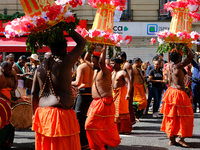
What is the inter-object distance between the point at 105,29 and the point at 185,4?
210 centimetres

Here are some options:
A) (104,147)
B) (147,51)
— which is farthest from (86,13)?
(104,147)

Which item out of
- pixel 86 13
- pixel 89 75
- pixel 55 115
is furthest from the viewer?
pixel 86 13

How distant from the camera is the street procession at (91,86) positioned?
12.5ft

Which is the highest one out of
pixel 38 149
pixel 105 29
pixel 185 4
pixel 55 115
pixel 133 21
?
pixel 133 21

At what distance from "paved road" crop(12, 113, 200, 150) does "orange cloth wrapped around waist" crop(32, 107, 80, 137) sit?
296 centimetres

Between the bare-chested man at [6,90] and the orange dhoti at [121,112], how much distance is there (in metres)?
2.60

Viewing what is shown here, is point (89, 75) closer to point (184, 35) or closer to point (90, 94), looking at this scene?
point (90, 94)

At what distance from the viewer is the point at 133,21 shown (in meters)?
19.9

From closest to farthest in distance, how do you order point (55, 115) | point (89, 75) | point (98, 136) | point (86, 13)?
1. point (55, 115)
2. point (98, 136)
3. point (89, 75)
4. point (86, 13)

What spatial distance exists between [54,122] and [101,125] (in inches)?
82.4

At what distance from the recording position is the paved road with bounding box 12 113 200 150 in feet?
22.0

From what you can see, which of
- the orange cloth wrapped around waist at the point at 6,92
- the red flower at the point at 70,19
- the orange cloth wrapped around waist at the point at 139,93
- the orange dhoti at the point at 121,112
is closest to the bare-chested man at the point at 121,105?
the orange dhoti at the point at 121,112

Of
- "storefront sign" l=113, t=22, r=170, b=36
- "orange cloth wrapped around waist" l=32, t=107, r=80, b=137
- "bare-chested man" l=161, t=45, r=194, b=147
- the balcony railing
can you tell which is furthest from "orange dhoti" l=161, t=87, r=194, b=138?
the balcony railing

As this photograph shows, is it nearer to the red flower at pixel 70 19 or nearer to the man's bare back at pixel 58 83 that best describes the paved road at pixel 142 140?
the man's bare back at pixel 58 83
